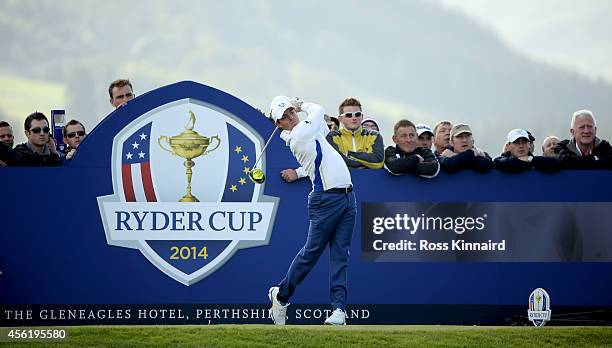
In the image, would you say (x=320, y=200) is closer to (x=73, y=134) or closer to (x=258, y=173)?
(x=258, y=173)

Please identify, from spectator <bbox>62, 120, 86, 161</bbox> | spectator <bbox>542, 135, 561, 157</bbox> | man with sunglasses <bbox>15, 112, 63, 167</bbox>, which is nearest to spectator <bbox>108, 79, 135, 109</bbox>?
spectator <bbox>62, 120, 86, 161</bbox>

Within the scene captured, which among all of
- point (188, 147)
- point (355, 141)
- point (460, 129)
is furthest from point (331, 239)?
point (460, 129)

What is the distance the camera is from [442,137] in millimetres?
12391

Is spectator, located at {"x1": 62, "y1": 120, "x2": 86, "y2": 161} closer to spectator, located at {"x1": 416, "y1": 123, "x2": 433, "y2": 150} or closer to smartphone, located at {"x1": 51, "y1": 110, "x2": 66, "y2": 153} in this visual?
smartphone, located at {"x1": 51, "y1": 110, "x2": 66, "y2": 153}

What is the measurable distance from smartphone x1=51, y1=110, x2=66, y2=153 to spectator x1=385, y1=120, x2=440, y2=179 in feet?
12.9

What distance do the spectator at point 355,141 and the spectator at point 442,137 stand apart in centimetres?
121

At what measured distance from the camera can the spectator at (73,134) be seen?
1210 centimetres

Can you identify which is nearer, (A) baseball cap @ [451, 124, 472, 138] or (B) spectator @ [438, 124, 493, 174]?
(B) spectator @ [438, 124, 493, 174]

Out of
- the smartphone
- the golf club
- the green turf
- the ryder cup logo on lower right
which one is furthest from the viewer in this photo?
the smartphone

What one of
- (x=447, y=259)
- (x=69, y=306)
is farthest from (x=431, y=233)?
(x=69, y=306)

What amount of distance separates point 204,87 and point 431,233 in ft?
8.93

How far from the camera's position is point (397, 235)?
36.9 feet

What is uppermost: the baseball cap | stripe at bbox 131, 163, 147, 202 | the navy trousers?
the baseball cap

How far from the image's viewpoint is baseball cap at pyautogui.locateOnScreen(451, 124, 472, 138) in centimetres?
1162
